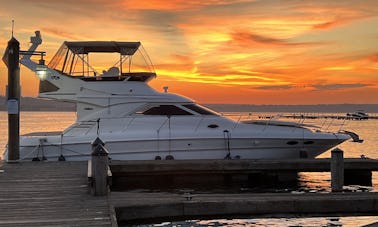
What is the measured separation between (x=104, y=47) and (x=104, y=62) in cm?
73

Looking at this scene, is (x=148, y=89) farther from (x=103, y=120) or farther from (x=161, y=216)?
(x=161, y=216)

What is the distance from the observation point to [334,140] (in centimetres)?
1828

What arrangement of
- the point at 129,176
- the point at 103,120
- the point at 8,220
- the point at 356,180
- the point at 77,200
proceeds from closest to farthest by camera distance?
the point at 8,220 → the point at 77,200 → the point at 129,176 → the point at 356,180 → the point at 103,120

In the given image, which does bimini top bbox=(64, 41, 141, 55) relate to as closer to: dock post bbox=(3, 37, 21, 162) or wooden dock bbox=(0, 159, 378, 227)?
dock post bbox=(3, 37, 21, 162)

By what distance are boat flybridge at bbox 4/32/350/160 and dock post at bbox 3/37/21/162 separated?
2451 mm

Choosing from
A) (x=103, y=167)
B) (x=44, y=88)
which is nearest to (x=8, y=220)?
(x=103, y=167)

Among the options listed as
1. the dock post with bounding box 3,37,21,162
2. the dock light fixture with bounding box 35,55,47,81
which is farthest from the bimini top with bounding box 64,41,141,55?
the dock post with bounding box 3,37,21,162

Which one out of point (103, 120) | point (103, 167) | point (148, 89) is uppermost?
point (148, 89)

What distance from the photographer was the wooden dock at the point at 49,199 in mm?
7672

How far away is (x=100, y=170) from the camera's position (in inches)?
376

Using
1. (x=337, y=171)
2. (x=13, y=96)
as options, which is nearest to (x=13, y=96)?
(x=13, y=96)

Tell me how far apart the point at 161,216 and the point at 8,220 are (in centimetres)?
272

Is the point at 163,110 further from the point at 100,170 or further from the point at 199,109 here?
the point at 100,170

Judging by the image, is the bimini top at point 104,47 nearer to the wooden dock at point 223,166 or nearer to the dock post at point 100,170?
the wooden dock at point 223,166
